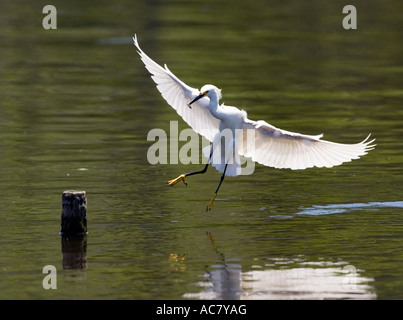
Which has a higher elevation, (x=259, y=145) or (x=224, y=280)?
(x=259, y=145)

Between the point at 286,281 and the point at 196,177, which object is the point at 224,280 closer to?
the point at 286,281

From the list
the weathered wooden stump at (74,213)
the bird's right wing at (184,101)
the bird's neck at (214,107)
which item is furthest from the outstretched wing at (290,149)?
the weathered wooden stump at (74,213)

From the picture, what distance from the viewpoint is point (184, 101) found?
54.5 ft

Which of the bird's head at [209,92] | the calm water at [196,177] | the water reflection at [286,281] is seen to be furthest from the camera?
the bird's head at [209,92]

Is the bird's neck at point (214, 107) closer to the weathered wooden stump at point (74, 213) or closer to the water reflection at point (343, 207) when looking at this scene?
the water reflection at point (343, 207)

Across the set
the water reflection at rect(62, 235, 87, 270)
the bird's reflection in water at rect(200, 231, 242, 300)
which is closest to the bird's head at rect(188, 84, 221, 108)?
the bird's reflection in water at rect(200, 231, 242, 300)

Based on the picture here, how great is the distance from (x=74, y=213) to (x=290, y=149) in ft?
11.2

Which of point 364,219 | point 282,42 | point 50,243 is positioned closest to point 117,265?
point 50,243

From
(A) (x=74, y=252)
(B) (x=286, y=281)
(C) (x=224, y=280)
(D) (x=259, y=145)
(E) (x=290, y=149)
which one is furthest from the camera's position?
(D) (x=259, y=145)

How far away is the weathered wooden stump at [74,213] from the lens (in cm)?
1403

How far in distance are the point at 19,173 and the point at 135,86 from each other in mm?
9808

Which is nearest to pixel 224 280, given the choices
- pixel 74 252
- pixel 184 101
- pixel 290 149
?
pixel 74 252

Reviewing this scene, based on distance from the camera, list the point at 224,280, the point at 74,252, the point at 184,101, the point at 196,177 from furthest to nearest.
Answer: the point at 196,177 < the point at 184,101 < the point at 74,252 < the point at 224,280

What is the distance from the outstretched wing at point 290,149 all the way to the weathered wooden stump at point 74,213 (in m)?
2.83
